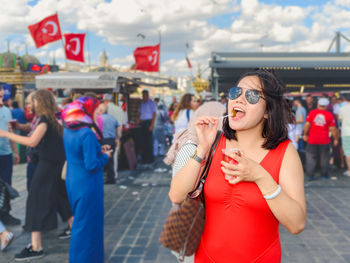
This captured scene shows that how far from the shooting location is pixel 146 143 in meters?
11.7

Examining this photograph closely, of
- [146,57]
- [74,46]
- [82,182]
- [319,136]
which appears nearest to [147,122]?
[146,57]

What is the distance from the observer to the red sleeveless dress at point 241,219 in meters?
1.77

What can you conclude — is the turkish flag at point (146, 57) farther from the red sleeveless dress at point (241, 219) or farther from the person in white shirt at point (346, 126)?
the red sleeveless dress at point (241, 219)

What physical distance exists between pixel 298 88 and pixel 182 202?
17777mm

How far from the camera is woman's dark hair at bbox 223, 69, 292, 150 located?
1874 millimetres

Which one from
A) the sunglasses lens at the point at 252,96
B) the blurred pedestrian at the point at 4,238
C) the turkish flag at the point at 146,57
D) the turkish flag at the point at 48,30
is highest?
the turkish flag at the point at 48,30

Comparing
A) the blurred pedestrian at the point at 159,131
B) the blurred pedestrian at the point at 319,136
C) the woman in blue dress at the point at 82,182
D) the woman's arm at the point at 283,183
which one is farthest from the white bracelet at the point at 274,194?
the blurred pedestrian at the point at 159,131

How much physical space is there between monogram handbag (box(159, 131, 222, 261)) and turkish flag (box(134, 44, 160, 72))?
41.7 feet

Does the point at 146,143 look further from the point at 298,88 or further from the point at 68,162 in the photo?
the point at 298,88

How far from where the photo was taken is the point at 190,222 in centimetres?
190

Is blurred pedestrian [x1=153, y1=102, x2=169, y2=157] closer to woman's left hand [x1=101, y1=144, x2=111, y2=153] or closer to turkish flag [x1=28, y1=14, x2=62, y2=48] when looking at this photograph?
turkish flag [x1=28, y1=14, x2=62, y2=48]

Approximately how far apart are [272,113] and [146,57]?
13.0 metres

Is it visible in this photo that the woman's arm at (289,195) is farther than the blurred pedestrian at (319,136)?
No

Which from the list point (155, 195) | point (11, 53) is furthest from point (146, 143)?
point (11, 53)
